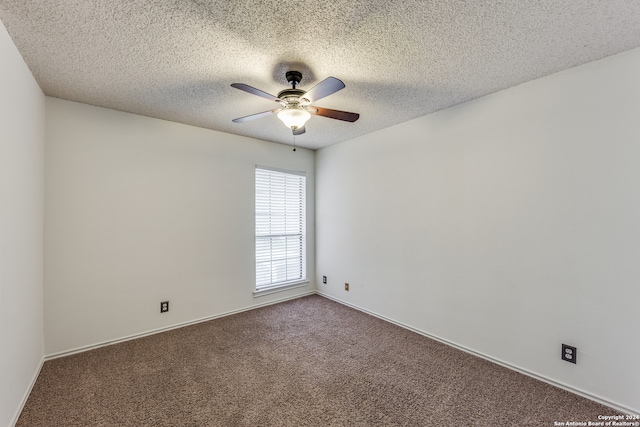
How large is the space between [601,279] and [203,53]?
3172mm

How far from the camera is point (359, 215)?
3.81 metres

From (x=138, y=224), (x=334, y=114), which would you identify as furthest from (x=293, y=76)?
(x=138, y=224)

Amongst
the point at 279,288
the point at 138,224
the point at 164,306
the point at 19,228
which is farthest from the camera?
the point at 279,288

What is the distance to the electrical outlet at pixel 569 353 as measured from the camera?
6.68ft

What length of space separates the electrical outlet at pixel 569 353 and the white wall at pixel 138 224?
325 cm

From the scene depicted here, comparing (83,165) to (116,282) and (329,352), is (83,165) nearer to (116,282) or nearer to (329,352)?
(116,282)

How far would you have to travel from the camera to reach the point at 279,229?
417 cm

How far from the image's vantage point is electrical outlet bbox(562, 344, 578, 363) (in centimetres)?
204

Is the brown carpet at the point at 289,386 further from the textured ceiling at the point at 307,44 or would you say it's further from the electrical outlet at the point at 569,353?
the textured ceiling at the point at 307,44

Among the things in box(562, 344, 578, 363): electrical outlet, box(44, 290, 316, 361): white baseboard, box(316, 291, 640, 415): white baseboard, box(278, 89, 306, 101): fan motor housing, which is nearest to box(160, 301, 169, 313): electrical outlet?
box(44, 290, 316, 361): white baseboard

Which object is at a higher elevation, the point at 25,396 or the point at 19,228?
the point at 19,228

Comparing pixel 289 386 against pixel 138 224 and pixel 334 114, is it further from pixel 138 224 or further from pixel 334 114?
pixel 138 224

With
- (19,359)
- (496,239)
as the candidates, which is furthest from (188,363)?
(496,239)

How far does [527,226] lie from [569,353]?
3.20ft
